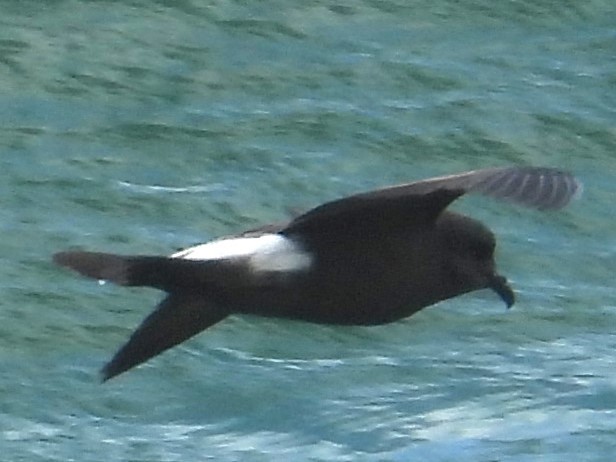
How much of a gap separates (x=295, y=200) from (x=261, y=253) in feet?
12.2

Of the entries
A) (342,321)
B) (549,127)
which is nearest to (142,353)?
(342,321)

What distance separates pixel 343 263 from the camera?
545 centimetres

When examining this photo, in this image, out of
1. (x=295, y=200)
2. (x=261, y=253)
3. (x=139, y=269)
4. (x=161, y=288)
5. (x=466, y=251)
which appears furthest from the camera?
(x=295, y=200)

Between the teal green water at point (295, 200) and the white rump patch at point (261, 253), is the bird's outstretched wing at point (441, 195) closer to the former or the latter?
the white rump patch at point (261, 253)

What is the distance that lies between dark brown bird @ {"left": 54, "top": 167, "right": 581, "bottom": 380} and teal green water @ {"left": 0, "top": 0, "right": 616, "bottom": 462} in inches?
66.7

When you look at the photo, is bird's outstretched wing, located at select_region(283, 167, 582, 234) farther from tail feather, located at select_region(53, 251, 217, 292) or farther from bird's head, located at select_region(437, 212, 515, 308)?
tail feather, located at select_region(53, 251, 217, 292)

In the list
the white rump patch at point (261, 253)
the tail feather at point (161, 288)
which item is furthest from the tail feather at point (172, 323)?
the white rump patch at point (261, 253)

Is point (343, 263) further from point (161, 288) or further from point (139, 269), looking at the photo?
point (139, 269)

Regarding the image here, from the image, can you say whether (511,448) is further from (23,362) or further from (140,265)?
(140,265)

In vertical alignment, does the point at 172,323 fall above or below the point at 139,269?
below

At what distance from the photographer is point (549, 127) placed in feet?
32.7

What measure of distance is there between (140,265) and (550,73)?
571 cm

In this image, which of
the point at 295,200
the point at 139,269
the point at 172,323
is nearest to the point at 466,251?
the point at 172,323

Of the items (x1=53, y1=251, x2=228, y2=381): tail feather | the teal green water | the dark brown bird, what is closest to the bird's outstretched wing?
the dark brown bird
